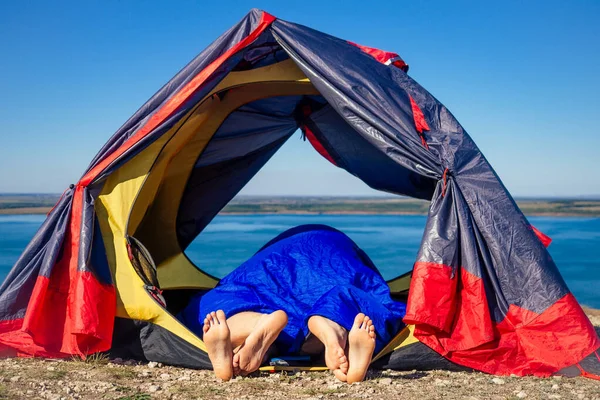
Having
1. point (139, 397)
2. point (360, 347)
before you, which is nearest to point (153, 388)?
point (139, 397)

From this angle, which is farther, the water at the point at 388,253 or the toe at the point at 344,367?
the water at the point at 388,253

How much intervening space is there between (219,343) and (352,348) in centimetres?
66

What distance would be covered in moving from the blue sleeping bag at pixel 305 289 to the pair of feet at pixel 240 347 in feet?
0.95

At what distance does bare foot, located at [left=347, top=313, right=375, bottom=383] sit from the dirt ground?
0.24 feet

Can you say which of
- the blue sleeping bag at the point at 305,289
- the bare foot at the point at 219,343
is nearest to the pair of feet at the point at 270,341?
the bare foot at the point at 219,343

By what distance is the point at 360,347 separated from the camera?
118 inches

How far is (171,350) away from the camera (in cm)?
355

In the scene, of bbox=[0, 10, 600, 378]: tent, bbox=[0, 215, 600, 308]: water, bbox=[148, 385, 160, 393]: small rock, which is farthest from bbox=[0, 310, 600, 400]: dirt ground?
bbox=[0, 215, 600, 308]: water

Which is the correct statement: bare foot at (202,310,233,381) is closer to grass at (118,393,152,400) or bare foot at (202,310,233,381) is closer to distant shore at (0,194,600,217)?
grass at (118,393,152,400)

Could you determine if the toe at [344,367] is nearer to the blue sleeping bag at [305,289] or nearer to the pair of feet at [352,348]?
the pair of feet at [352,348]

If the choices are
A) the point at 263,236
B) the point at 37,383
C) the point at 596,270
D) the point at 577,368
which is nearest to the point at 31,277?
the point at 37,383

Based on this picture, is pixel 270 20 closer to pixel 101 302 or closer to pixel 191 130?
pixel 191 130

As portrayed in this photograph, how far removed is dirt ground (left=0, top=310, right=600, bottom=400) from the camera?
2.91 meters

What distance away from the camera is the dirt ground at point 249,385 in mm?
2910
